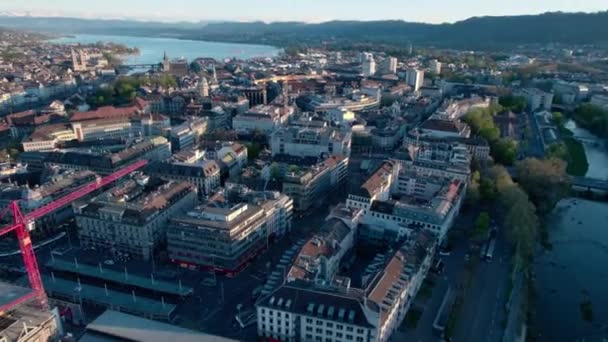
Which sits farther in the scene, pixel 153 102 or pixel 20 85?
pixel 20 85

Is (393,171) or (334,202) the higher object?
(393,171)

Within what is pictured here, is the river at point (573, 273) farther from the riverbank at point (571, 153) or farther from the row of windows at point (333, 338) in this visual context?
the row of windows at point (333, 338)

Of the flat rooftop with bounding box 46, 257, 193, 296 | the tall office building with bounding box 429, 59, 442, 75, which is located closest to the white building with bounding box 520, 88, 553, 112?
the tall office building with bounding box 429, 59, 442, 75

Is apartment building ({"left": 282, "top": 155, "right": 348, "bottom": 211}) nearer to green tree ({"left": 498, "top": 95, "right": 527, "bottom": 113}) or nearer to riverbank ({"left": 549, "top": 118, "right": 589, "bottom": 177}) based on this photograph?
riverbank ({"left": 549, "top": 118, "right": 589, "bottom": 177})

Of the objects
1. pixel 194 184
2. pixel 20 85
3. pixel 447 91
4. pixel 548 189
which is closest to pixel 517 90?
pixel 447 91

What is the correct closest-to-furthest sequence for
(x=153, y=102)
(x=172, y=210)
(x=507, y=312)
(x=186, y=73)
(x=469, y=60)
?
1. (x=507, y=312)
2. (x=172, y=210)
3. (x=153, y=102)
4. (x=186, y=73)
5. (x=469, y=60)

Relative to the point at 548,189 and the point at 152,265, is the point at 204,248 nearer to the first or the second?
the point at 152,265

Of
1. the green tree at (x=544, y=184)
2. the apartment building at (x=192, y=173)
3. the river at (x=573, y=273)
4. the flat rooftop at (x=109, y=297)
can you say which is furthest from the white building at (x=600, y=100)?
the flat rooftop at (x=109, y=297)
